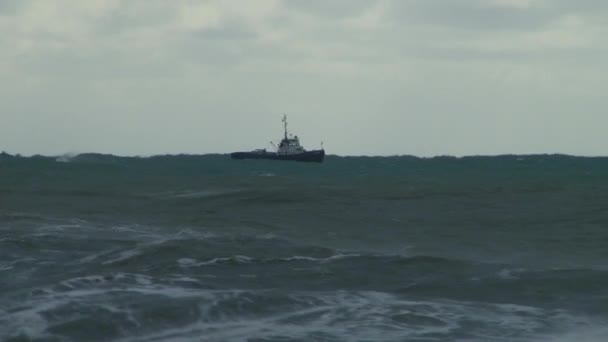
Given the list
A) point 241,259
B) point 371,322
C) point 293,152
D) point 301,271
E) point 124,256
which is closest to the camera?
point 371,322

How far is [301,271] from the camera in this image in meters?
23.7

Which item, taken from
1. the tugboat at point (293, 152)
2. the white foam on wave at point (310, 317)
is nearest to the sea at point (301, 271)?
the white foam on wave at point (310, 317)

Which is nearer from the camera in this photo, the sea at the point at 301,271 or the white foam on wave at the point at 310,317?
the white foam on wave at the point at 310,317

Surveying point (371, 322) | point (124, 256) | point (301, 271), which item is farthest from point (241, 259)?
point (371, 322)

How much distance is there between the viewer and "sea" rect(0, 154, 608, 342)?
17.5 m

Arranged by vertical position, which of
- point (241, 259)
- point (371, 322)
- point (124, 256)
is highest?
point (124, 256)

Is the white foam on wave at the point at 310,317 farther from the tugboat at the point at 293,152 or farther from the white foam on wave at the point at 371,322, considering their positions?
the tugboat at the point at 293,152

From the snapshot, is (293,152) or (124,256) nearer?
(124,256)

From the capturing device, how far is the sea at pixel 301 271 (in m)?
17.5

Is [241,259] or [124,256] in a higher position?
[124,256]

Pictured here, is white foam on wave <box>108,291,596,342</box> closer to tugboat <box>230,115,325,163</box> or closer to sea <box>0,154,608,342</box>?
sea <box>0,154,608,342</box>

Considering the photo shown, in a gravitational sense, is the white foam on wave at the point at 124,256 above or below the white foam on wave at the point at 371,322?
above

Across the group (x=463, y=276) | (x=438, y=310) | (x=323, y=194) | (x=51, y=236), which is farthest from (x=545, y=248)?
(x=323, y=194)

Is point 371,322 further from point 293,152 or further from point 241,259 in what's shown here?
point 293,152
